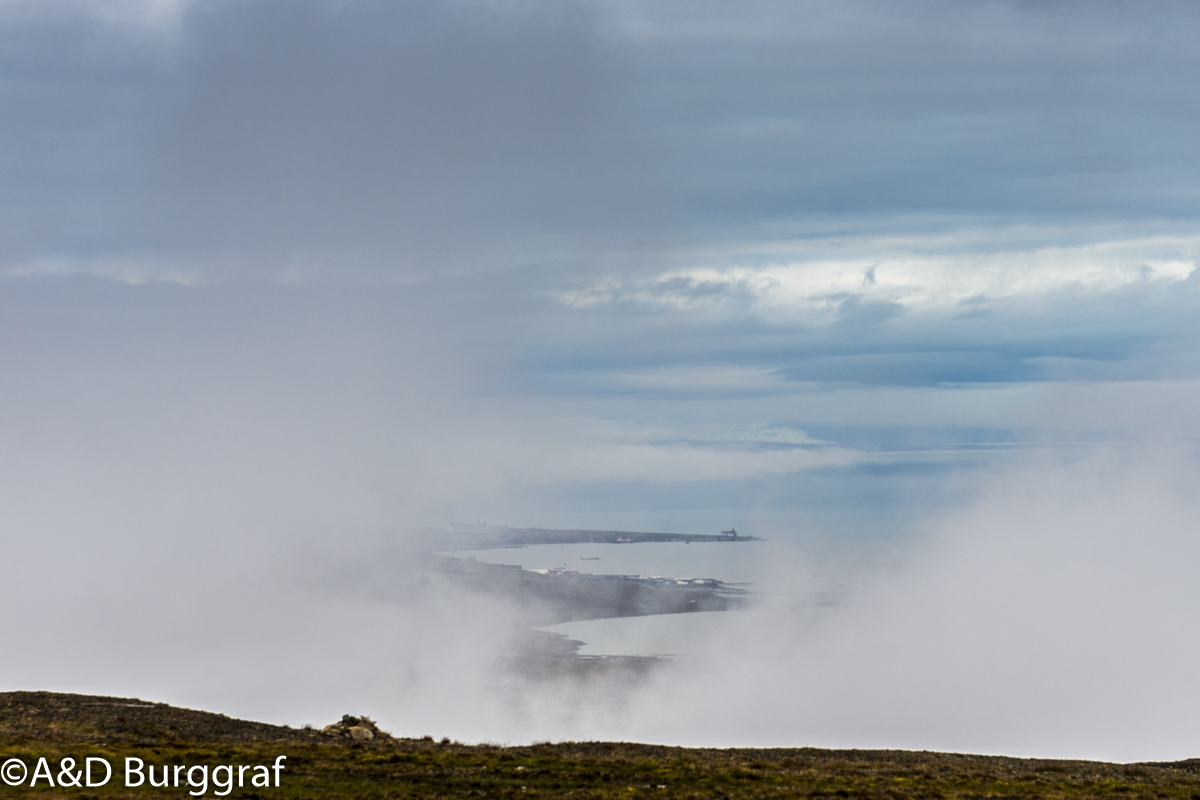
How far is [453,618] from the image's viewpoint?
595ft

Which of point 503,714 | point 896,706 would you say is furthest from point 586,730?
point 896,706

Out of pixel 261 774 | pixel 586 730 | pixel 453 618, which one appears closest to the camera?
pixel 261 774

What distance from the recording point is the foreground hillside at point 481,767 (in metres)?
35.6

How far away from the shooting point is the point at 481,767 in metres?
40.5

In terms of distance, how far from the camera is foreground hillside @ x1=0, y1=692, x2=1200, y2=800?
3556cm

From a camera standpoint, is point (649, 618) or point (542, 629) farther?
point (649, 618)

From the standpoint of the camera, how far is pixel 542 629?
168375 mm

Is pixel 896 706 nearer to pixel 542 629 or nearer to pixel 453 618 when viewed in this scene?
pixel 542 629

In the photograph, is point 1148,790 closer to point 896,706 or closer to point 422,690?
point 422,690

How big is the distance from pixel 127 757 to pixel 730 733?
82490 millimetres

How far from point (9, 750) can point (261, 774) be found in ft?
33.3

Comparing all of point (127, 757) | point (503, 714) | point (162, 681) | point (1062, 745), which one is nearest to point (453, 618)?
point (162, 681)

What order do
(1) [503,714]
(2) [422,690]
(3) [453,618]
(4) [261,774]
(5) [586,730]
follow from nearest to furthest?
1. (4) [261,774]
2. (5) [586,730]
3. (1) [503,714]
4. (2) [422,690]
5. (3) [453,618]

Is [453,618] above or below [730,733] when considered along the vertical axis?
above
